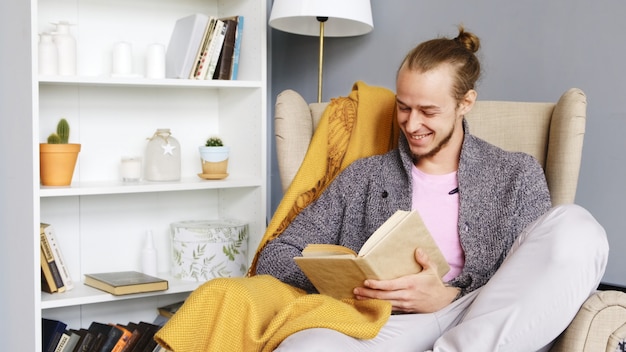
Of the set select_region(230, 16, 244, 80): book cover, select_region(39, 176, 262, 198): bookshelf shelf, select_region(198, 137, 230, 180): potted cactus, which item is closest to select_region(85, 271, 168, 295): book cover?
select_region(39, 176, 262, 198): bookshelf shelf

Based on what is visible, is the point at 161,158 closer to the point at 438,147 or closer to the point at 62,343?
the point at 62,343

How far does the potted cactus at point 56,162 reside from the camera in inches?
86.6

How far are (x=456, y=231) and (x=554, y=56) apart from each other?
1.96 ft

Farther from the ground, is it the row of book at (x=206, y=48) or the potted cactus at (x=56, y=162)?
the row of book at (x=206, y=48)

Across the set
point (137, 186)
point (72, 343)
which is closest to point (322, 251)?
point (137, 186)

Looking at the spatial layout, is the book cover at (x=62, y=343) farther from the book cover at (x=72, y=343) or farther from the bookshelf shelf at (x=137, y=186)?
the bookshelf shelf at (x=137, y=186)

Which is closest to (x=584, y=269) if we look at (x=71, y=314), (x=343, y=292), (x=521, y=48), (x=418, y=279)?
(x=418, y=279)

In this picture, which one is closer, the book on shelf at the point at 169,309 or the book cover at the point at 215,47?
the book cover at the point at 215,47

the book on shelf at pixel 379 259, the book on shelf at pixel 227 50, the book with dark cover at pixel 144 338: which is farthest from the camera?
the book on shelf at pixel 227 50

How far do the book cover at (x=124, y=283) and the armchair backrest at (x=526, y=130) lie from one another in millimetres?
590

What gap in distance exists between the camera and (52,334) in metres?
2.36

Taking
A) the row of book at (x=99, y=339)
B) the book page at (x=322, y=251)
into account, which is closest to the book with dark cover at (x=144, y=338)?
the row of book at (x=99, y=339)

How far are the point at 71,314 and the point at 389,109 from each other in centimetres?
131

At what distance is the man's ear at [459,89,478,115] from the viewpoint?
1697 millimetres
